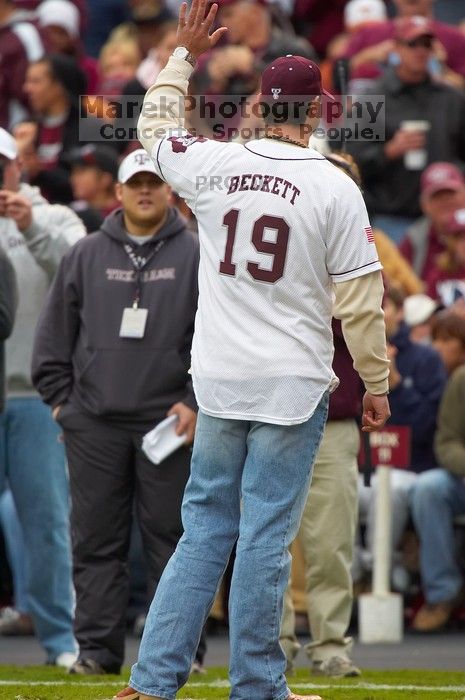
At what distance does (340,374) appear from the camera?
746 centimetres

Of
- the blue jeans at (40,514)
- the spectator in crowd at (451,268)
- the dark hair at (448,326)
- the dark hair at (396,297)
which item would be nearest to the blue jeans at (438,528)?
the dark hair at (448,326)

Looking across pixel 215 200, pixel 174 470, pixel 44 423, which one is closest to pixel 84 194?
pixel 44 423

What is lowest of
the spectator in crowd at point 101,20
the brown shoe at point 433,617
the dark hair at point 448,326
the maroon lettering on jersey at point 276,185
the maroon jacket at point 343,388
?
the brown shoe at point 433,617

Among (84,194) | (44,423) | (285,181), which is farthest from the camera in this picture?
(84,194)

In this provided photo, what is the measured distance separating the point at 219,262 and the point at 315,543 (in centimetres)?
221

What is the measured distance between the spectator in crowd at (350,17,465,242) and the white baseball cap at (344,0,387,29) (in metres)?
2.14

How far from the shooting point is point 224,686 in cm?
705

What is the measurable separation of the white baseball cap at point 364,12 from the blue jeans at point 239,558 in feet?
32.1

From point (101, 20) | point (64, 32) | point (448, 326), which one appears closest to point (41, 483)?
point (448, 326)

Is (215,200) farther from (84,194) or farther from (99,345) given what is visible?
(84,194)

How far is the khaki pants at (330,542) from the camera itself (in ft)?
24.7

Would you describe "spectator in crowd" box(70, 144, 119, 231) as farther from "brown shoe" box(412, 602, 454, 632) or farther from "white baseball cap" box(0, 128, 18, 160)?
"brown shoe" box(412, 602, 454, 632)

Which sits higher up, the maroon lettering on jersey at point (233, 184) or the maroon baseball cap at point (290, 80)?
the maroon baseball cap at point (290, 80)

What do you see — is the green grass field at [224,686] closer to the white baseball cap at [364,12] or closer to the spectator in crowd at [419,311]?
the spectator in crowd at [419,311]
